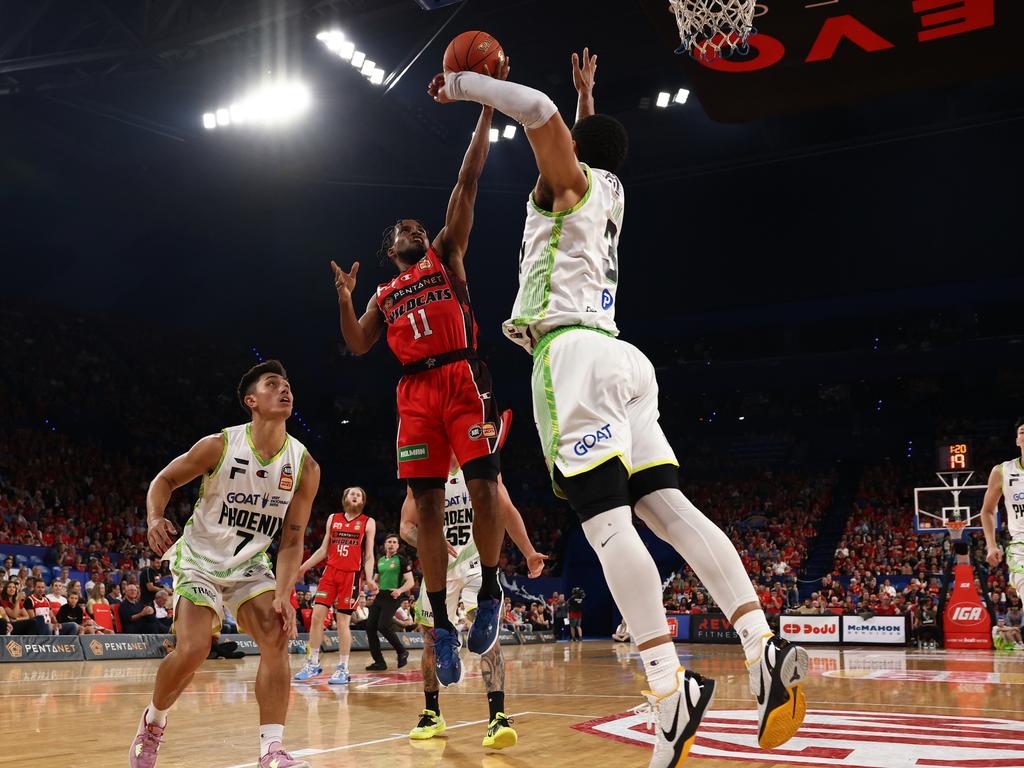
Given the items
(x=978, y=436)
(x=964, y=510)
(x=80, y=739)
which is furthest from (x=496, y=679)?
(x=978, y=436)

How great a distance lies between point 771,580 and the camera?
1011 inches

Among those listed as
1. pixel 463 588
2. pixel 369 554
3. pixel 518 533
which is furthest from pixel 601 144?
pixel 369 554

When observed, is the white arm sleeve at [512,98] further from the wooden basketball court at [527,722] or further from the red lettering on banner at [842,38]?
the red lettering on banner at [842,38]

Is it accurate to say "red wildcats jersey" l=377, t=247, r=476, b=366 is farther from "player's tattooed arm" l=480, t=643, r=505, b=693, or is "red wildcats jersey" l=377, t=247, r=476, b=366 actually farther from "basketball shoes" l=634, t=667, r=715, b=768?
"basketball shoes" l=634, t=667, r=715, b=768

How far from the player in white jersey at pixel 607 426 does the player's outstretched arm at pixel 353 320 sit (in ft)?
5.95

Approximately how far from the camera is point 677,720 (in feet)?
10.00

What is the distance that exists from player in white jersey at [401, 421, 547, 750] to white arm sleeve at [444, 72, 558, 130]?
2.46 m

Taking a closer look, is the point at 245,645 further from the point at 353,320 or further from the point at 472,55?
the point at 472,55

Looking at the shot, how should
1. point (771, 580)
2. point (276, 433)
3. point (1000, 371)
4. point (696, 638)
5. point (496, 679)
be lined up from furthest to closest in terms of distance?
1. point (1000, 371)
2. point (771, 580)
3. point (696, 638)
4. point (496, 679)
5. point (276, 433)

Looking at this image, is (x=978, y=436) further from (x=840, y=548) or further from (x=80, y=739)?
(x=80, y=739)

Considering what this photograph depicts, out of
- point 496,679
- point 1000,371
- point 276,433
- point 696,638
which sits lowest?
point 696,638

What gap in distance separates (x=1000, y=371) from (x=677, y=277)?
1042cm

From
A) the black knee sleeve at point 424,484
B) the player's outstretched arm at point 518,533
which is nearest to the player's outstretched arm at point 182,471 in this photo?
the black knee sleeve at point 424,484

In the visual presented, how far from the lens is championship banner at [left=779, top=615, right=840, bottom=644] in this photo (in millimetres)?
20422
